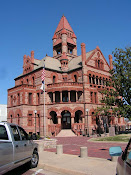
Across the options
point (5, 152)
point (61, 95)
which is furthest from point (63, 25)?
point (5, 152)

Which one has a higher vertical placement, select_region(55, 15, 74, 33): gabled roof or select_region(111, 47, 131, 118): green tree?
select_region(55, 15, 74, 33): gabled roof

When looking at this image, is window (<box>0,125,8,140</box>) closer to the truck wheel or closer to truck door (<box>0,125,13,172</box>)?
truck door (<box>0,125,13,172</box>)

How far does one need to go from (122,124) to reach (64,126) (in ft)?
47.0

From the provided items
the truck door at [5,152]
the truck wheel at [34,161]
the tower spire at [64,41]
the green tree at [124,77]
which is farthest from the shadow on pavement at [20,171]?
the tower spire at [64,41]

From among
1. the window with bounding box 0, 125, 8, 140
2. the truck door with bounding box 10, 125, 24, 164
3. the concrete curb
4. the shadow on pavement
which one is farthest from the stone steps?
the window with bounding box 0, 125, 8, 140

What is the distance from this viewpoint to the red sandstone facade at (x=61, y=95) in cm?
3425

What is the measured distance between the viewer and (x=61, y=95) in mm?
34469

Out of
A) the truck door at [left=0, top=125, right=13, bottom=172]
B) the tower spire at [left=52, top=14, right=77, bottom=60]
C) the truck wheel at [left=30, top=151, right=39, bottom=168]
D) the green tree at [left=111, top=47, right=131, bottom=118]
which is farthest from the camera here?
the tower spire at [left=52, top=14, right=77, bottom=60]

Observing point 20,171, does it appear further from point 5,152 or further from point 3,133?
point 5,152

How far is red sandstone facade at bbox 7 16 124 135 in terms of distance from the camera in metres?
34.2

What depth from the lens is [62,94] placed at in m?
37.3

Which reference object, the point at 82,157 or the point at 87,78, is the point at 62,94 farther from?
the point at 82,157

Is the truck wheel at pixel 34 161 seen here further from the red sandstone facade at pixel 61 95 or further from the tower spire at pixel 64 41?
the tower spire at pixel 64 41

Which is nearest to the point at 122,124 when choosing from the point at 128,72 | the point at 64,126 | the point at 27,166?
the point at 64,126
